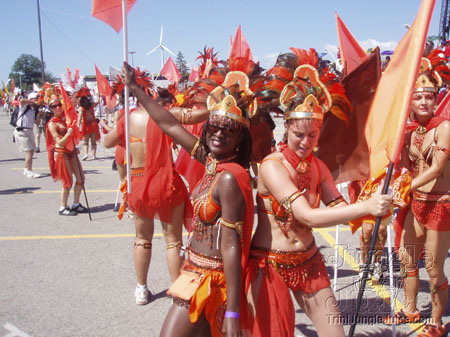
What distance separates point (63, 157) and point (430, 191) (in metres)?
5.84

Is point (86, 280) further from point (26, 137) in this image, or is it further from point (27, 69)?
point (27, 69)

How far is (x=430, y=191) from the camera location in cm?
337

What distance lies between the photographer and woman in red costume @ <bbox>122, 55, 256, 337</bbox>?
2131mm

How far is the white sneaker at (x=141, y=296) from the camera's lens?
3.87 m

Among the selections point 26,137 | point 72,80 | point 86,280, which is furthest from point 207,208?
point 72,80

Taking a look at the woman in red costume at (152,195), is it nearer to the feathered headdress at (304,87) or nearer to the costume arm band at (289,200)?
the feathered headdress at (304,87)

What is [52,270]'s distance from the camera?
461cm

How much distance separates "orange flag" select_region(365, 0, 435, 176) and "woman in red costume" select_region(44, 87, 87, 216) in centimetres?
563

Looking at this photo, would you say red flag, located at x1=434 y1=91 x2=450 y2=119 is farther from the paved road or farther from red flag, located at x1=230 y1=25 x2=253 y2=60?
red flag, located at x1=230 y1=25 x2=253 y2=60

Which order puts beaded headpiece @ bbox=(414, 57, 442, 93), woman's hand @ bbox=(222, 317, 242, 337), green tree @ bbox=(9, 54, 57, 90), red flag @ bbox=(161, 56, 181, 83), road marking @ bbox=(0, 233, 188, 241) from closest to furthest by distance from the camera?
woman's hand @ bbox=(222, 317, 242, 337)
beaded headpiece @ bbox=(414, 57, 442, 93)
road marking @ bbox=(0, 233, 188, 241)
red flag @ bbox=(161, 56, 181, 83)
green tree @ bbox=(9, 54, 57, 90)

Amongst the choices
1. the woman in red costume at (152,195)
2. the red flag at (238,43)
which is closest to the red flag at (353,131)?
the woman in red costume at (152,195)

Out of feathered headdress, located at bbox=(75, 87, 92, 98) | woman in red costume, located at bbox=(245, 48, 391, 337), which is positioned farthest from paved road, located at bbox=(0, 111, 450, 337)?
feathered headdress, located at bbox=(75, 87, 92, 98)

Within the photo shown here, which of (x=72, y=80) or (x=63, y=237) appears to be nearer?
(x=63, y=237)

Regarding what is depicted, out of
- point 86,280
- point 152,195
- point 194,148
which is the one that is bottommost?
point 86,280
